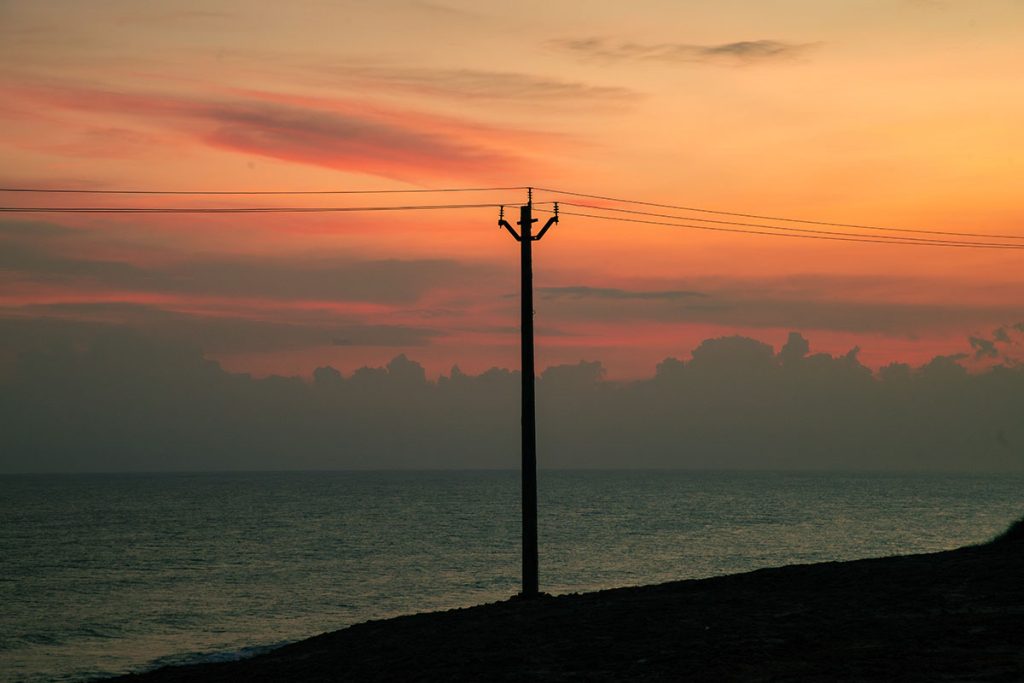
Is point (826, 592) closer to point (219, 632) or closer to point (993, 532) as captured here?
point (219, 632)

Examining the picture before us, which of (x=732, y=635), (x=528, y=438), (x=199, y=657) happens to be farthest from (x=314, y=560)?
(x=732, y=635)

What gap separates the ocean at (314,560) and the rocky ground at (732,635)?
1218 cm

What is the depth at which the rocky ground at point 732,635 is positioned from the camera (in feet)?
48.4

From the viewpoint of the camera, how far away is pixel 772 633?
17.0m

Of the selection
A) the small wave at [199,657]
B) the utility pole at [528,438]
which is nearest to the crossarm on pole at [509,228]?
the utility pole at [528,438]

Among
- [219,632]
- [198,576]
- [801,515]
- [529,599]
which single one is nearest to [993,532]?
[801,515]

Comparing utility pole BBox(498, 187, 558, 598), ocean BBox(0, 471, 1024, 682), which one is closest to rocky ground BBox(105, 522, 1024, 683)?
utility pole BBox(498, 187, 558, 598)

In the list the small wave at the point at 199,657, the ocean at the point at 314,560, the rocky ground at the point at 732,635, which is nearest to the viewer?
the rocky ground at the point at 732,635

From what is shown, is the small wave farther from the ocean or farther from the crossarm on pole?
the crossarm on pole

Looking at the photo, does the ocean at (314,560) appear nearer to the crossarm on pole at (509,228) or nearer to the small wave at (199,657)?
the small wave at (199,657)

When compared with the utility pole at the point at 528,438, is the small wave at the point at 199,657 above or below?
below

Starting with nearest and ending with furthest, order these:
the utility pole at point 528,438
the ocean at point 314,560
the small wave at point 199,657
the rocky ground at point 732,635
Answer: the rocky ground at point 732,635, the utility pole at point 528,438, the small wave at point 199,657, the ocean at point 314,560

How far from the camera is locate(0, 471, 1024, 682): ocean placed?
43719 millimetres

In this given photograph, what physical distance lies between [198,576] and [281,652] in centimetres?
4705
